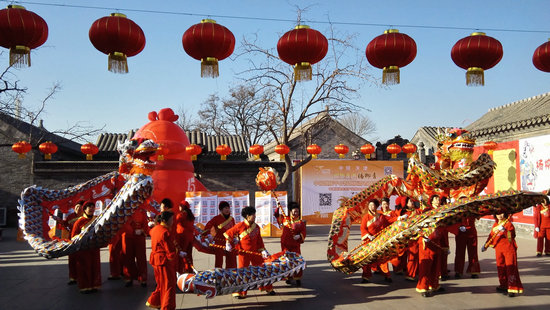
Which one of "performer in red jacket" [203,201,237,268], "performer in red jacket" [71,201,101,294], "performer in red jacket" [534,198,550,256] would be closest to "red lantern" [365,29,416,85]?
"performer in red jacket" [203,201,237,268]

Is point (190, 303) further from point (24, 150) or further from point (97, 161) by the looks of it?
point (97, 161)

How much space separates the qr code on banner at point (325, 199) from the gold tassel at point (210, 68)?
8.82 meters

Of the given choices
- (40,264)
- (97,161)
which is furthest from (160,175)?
(97,161)

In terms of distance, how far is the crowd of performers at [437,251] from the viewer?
517 cm

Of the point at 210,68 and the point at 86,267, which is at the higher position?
the point at 210,68

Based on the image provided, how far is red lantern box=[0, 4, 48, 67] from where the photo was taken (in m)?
4.57

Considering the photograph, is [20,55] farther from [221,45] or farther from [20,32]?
[221,45]

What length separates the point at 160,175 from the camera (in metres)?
9.99

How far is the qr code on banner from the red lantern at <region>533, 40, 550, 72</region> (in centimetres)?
828

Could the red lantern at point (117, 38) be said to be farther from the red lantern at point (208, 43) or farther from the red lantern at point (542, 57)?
the red lantern at point (542, 57)

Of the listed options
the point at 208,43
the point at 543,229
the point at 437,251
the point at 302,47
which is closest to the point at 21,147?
the point at 208,43

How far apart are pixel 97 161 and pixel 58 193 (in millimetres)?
7413

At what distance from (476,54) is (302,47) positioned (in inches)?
97.3

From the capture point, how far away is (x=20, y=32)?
4.64 m
